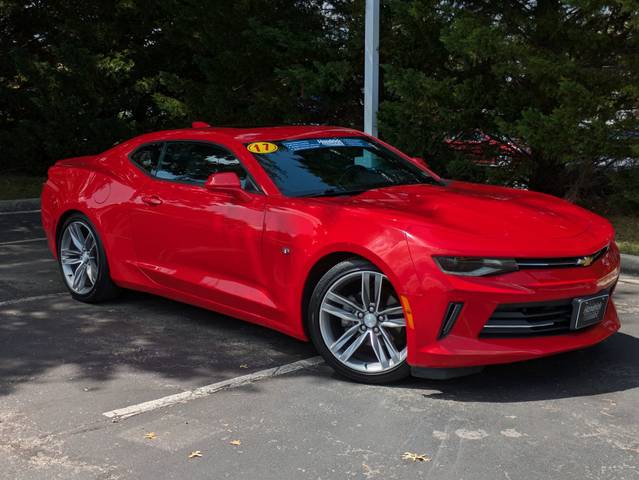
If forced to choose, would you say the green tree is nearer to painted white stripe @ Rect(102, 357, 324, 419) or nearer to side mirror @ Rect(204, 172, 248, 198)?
side mirror @ Rect(204, 172, 248, 198)

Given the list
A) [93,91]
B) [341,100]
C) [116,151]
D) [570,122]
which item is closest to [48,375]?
[116,151]

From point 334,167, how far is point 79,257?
2.38m

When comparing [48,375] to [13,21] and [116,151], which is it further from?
[13,21]

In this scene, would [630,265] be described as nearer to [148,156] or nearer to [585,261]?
[585,261]

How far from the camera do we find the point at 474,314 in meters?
4.37

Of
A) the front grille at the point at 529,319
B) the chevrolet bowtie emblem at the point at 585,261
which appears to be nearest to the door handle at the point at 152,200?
the front grille at the point at 529,319

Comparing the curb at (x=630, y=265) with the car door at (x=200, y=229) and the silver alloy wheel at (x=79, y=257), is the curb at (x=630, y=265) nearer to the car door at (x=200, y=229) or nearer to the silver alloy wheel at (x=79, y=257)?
the car door at (x=200, y=229)

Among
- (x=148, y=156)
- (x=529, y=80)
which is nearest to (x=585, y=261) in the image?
(x=148, y=156)

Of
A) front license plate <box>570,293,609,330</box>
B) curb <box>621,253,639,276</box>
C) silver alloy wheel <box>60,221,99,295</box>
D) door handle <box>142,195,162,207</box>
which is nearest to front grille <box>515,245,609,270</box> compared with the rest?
front license plate <box>570,293,609,330</box>

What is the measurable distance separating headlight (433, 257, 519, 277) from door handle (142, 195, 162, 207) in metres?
2.38

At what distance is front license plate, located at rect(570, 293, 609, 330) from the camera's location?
457 centimetres

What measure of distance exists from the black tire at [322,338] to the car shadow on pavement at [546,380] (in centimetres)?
12

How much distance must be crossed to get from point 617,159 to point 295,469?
8200 millimetres

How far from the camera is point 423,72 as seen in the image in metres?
11.9
